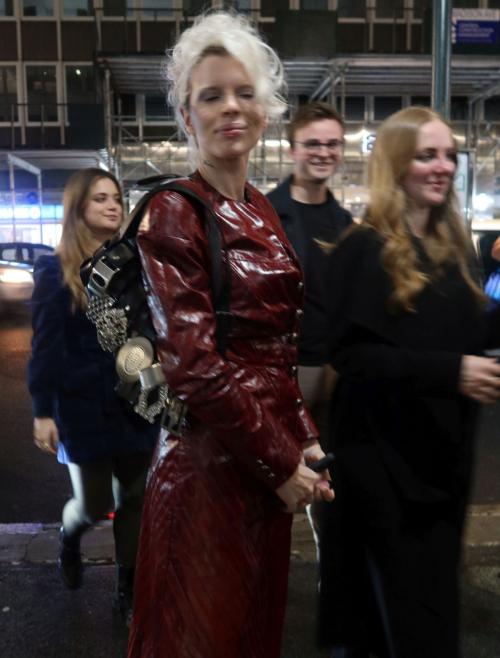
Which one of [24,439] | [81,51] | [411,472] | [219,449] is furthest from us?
[81,51]

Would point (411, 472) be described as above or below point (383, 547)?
above

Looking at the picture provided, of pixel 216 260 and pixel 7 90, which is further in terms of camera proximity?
pixel 7 90

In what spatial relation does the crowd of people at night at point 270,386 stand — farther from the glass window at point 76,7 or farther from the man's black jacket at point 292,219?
the glass window at point 76,7

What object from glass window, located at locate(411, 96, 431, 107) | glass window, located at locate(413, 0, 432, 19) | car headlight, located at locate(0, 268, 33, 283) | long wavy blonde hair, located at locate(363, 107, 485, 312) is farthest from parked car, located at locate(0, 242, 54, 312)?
glass window, located at locate(413, 0, 432, 19)

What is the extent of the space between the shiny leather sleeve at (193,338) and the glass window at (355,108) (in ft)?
69.0

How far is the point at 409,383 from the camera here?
212cm

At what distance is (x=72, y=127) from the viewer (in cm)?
1823

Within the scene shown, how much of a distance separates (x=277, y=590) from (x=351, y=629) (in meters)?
0.66

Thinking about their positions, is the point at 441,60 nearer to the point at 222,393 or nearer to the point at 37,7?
the point at 222,393

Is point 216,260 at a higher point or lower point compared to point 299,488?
higher

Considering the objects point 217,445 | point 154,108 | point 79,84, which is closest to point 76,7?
point 79,84

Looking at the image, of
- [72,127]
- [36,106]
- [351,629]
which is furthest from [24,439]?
[36,106]

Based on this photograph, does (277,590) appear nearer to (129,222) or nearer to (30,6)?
(129,222)

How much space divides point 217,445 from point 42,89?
26.4 metres
